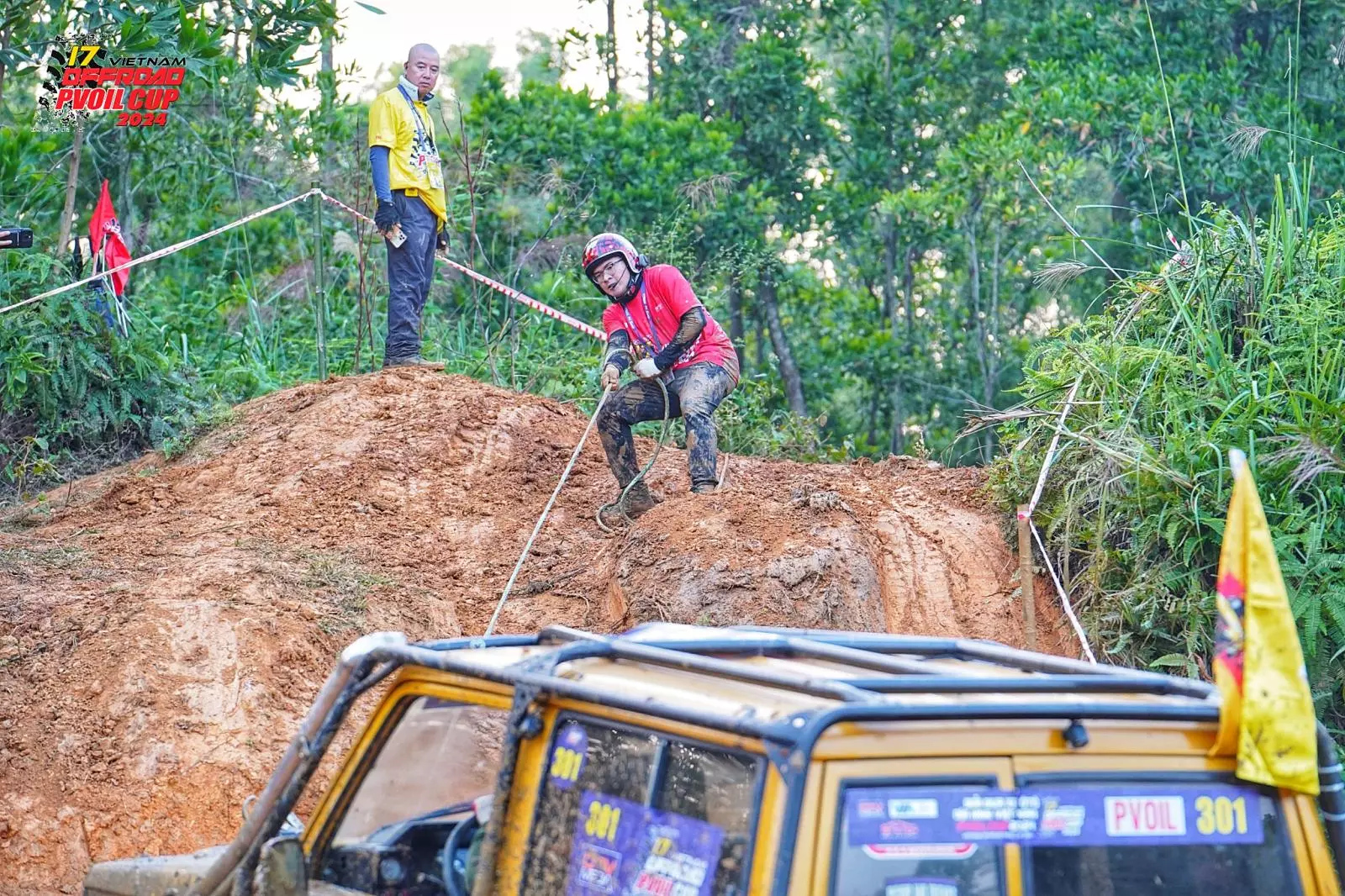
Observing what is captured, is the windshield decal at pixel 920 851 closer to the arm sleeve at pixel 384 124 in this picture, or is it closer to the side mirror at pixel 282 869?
the side mirror at pixel 282 869

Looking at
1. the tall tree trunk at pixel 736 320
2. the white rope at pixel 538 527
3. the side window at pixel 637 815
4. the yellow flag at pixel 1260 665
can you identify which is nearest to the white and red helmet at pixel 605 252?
the white rope at pixel 538 527

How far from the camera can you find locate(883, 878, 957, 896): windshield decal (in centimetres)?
263

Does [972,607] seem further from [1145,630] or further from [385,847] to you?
[385,847]

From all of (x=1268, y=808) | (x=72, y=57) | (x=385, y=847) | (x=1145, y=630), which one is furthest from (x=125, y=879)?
(x=72, y=57)

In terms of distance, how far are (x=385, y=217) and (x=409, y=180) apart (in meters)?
0.32

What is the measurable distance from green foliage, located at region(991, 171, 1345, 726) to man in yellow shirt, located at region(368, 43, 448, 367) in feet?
13.9

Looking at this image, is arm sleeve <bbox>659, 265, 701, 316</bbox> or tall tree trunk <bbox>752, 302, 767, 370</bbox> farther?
tall tree trunk <bbox>752, 302, 767, 370</bbox>

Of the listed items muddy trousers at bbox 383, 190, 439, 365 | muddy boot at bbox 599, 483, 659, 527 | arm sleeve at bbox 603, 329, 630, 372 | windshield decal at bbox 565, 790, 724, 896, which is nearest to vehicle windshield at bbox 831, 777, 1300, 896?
windshield decal at bbox 565, 790, 724, 896

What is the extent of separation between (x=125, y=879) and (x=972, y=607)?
481 cm

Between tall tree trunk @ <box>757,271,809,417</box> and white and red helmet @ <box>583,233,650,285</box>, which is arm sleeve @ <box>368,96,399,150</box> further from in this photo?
tall tree trunk @ <box>757,271,809,417</box>

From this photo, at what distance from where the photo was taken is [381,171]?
945 centimetres

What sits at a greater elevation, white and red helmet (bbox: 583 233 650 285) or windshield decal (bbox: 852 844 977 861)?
white and red helmet (bbox: 583 233 650 285)

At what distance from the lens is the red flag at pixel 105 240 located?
9.97 metres

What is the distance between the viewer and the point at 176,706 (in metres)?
6.55
